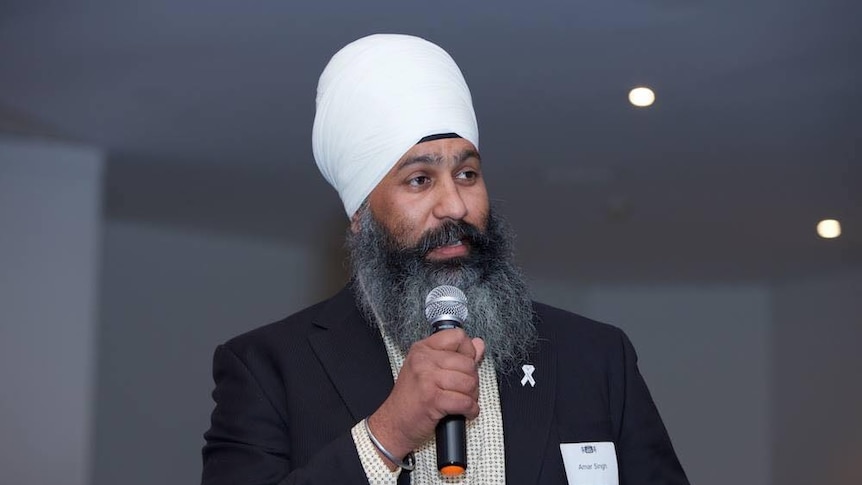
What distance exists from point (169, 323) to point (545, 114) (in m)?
1.71

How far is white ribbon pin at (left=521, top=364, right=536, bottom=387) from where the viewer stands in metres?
2.42

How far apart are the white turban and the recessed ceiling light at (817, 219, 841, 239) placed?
2.67 m

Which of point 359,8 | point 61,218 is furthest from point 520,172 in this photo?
point 61,218

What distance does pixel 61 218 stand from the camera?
15.5 feet

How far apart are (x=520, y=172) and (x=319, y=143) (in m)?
2.53

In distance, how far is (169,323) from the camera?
4.89 metres

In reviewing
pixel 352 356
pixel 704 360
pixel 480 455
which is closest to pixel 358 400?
pixel 352 356

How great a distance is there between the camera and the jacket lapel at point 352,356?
2.36m

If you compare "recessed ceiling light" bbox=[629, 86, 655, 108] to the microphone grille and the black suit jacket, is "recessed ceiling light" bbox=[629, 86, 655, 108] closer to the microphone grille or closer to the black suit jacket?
the black suit jacket

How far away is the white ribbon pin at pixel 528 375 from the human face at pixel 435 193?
0.85 feet

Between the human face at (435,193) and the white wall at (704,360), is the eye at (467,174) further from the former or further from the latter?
the white wall at (704,360)

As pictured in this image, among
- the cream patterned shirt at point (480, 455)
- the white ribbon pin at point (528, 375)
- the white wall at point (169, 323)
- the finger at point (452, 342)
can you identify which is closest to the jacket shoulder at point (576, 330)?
the white ribbon pin at point (528, 375)

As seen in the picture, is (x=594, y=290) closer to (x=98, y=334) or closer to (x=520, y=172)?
(x=520, y=172)

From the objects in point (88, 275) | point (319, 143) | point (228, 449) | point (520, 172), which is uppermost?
point (520, 172)
